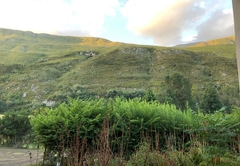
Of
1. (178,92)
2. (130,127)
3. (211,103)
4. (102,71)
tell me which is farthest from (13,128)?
(102,71)

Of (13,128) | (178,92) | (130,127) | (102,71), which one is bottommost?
(13,128)

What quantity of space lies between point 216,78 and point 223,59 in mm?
2399

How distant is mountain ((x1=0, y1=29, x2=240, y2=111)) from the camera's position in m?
10.6

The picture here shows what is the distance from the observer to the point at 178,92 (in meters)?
8.72

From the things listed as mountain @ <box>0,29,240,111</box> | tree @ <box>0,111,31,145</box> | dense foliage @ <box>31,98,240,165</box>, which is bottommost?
tree @ <box>0,111,31,145</box>

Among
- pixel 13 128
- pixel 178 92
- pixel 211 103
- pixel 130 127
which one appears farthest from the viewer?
pixel 178 92

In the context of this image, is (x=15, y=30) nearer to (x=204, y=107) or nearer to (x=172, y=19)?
(x=172, y=19)

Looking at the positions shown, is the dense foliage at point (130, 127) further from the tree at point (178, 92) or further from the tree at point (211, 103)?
the tree at point (178, 92)

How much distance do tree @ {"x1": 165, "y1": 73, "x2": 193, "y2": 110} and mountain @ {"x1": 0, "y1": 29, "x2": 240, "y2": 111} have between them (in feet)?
1.29

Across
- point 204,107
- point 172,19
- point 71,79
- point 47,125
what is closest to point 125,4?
point 172,19

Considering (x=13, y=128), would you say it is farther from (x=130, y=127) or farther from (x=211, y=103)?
(x=211, y=103)

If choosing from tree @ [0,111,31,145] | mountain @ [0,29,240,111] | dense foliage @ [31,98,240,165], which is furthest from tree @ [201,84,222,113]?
tree @ [0,111,31,145]

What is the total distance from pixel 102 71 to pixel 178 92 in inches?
260

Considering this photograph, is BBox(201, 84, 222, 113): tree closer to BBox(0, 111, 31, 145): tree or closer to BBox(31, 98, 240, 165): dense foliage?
BBox(31, 98, 240, 165): dense foliage
